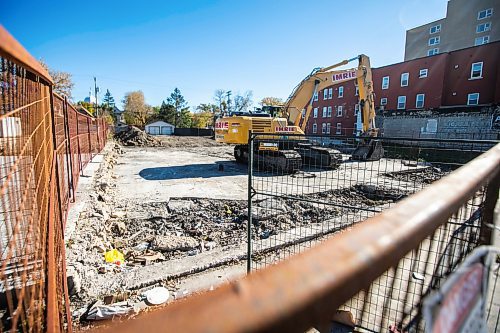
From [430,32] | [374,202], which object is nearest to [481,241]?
[374,202]

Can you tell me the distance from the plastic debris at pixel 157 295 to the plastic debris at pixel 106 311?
0.23m

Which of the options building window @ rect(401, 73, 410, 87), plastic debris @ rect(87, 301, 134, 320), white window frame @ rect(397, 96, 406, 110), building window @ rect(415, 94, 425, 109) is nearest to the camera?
plastic debris @ rect(87, 301, 134, 320)

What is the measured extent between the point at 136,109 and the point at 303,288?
7883cm

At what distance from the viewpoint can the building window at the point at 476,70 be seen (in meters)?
27.0

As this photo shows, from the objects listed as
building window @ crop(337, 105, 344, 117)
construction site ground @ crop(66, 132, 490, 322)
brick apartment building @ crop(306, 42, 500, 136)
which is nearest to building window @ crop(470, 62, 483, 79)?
brick apartment building @ crop(306, 42, 500, 136)

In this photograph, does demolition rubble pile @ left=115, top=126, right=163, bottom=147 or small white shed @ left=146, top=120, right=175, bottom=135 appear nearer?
demolition rubble pile @ left=115, top=126, right=163, bottom=147

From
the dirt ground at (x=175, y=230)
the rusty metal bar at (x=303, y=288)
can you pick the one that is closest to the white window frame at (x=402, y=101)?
the dirt ground at (x=175, y=230)

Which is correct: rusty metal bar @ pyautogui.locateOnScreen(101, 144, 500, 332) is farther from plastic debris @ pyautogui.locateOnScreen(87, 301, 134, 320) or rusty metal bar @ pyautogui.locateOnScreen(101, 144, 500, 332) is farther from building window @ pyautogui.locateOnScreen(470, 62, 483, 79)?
building window @ pyautogui.locateOnScreen(470, 62, 483, 79)

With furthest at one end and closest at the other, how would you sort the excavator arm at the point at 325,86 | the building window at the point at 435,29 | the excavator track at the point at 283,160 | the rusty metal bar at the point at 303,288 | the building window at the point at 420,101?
1. the building window at the point at 435,29
2. the building window at the point at 420,101
3. the excavator arm at the point at 325,86
4. the excavator track at the point at 283,160
5. the rusty metal bar at the point at 303,288

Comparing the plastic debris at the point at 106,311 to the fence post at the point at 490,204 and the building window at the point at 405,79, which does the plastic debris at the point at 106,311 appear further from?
the building window at the point at 405,79

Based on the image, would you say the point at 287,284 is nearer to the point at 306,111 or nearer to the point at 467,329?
the point at 467,329

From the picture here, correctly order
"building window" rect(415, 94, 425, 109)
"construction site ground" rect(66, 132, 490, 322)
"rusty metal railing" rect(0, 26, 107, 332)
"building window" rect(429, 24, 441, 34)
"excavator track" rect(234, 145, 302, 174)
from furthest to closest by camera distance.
A: "building window" rect(429, 24, 441, 34) < "building window" rect(415, 94, 425, 109) < "excavator track" rect(234, 145, 302, 174) < "construction site ground" rect(66, 132, 490, 322) < "rusty metal railing" rect(0, 26, 107, 332)

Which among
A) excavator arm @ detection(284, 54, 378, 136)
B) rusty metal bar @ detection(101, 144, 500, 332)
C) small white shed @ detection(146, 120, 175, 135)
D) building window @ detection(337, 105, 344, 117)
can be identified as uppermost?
building window @ detection(337, 105, 344, 117)

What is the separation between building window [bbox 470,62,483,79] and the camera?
27.0m
